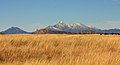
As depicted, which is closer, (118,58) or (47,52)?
(118,58)

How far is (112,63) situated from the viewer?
9.73m

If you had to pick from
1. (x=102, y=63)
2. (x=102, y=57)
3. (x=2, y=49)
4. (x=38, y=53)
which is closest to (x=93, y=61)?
(x=102, y=63)

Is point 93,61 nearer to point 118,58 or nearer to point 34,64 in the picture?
point 118,58

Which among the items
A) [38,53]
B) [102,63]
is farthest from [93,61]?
[38,53]

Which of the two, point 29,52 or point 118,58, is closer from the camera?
point 118,58

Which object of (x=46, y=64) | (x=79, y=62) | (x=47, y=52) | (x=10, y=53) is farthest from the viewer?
(x=47, y=52)

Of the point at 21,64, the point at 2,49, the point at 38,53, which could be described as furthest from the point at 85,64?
the point at 2,49

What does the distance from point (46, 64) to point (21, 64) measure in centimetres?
69

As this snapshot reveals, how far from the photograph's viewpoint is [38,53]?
1256 cm

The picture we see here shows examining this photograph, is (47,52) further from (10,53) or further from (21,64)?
(21,64)

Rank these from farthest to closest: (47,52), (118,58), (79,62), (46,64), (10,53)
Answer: (47,52), (10,53), (118,58), (79,62), (46,64)

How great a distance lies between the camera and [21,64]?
29.0 ft

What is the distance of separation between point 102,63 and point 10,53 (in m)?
4.00

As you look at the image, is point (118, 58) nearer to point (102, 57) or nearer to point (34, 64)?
point (102, 57)
